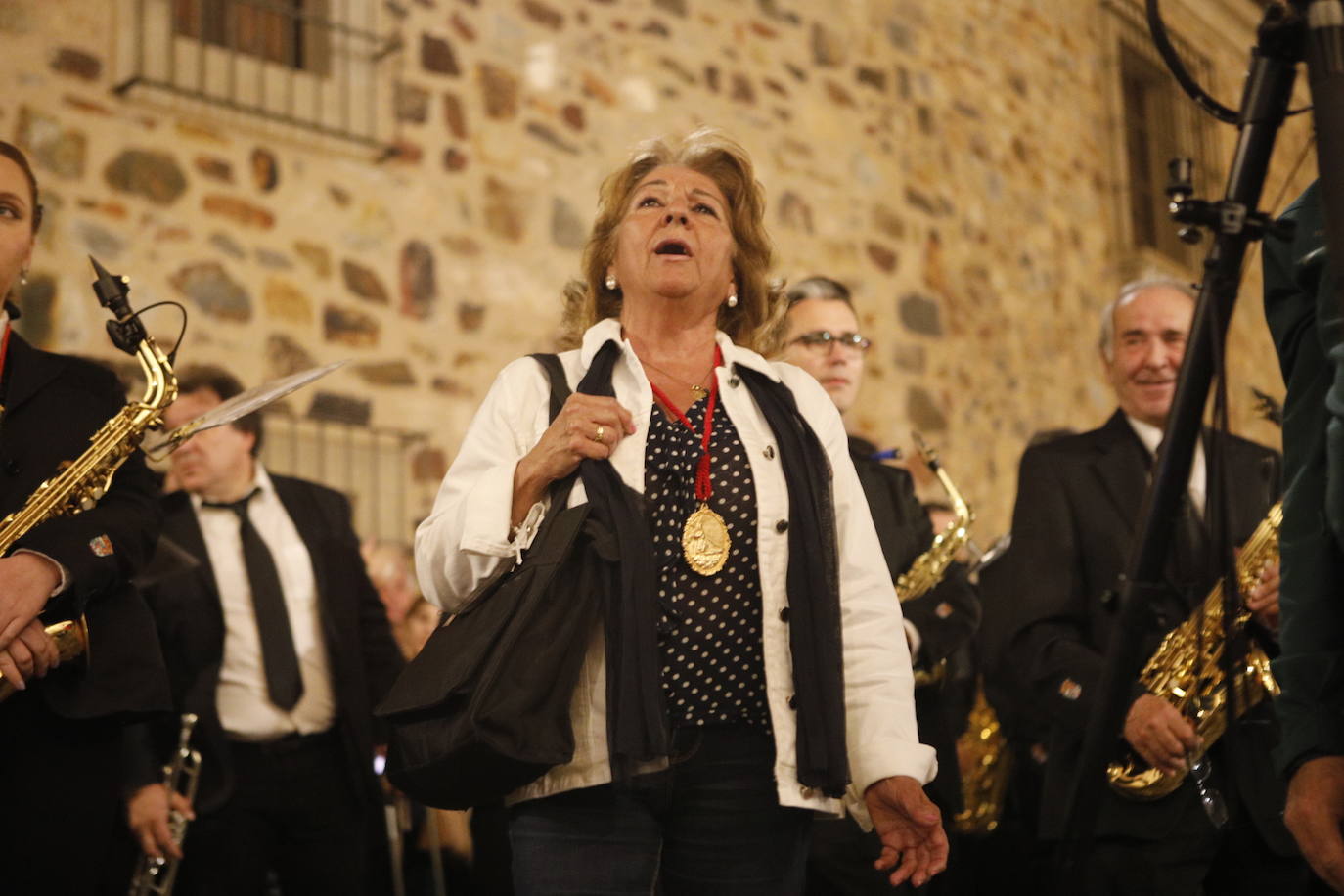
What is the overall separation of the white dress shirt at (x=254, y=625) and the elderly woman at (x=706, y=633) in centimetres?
200

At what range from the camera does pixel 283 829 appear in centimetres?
405

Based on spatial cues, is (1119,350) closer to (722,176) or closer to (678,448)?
(722,176)

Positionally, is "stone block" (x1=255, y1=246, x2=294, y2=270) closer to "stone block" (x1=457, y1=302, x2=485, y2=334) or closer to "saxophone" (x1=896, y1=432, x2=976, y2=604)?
"stone block" (x1=457, y1=302, x2=485, y2=334)

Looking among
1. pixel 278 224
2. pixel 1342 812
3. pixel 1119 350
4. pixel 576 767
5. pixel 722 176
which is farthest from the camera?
pixel 278 224

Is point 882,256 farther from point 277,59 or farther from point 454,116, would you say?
point 277,59

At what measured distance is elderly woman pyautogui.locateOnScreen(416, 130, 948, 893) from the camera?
2.17 meters

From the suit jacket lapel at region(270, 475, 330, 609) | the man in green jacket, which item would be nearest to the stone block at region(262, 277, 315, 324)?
the suit jacket lapel at region(270, 475, 330, 609)

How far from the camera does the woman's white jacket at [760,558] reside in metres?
2.19

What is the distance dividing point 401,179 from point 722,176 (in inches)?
143

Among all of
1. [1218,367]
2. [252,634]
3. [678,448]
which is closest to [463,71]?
[252,634]

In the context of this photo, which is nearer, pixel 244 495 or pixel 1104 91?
pixel 244 495

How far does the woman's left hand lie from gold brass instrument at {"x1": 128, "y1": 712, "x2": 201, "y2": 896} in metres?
2.13

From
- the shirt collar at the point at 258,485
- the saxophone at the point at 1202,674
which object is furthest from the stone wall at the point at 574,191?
the saxophone at the point at 1202,674

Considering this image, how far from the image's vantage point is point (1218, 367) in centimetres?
149
